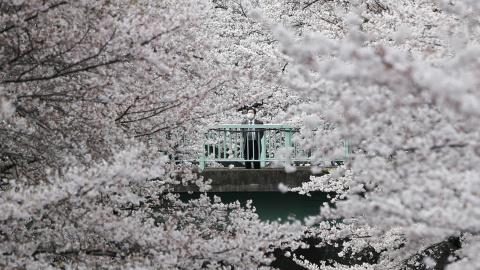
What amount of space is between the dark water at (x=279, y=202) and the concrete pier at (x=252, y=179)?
1.27 ft

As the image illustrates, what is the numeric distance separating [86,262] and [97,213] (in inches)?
18.6

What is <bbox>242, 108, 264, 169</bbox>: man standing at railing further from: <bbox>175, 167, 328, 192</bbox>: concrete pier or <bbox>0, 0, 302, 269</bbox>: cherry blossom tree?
<bbox>0, 0, 302, 269</bbox>: cherry blossom tree

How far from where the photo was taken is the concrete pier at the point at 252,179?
46.1 ft

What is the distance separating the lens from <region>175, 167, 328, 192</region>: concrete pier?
46.1 ft

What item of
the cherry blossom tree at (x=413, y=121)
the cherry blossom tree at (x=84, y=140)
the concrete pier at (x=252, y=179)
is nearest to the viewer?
the cherry blossom tree at (x=413, y=121)

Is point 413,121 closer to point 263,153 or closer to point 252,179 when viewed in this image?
point 252,179

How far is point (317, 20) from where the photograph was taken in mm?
13367

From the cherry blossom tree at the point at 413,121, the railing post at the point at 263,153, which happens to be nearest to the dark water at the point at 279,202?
the railing post at the point at 263,153

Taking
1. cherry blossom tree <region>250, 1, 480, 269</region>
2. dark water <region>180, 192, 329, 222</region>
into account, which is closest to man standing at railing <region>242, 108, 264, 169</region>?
dark water <region>180, 192, 329, 222</region>

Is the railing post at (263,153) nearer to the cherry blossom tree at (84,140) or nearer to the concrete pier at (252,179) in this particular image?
the concrete pier at (252,179)

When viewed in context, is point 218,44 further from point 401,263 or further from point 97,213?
point 401,263

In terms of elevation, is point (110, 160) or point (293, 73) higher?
point (293, 73)

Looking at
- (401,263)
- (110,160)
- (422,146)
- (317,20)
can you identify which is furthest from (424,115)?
(317,20)

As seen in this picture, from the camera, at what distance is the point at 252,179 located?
14.1 m
